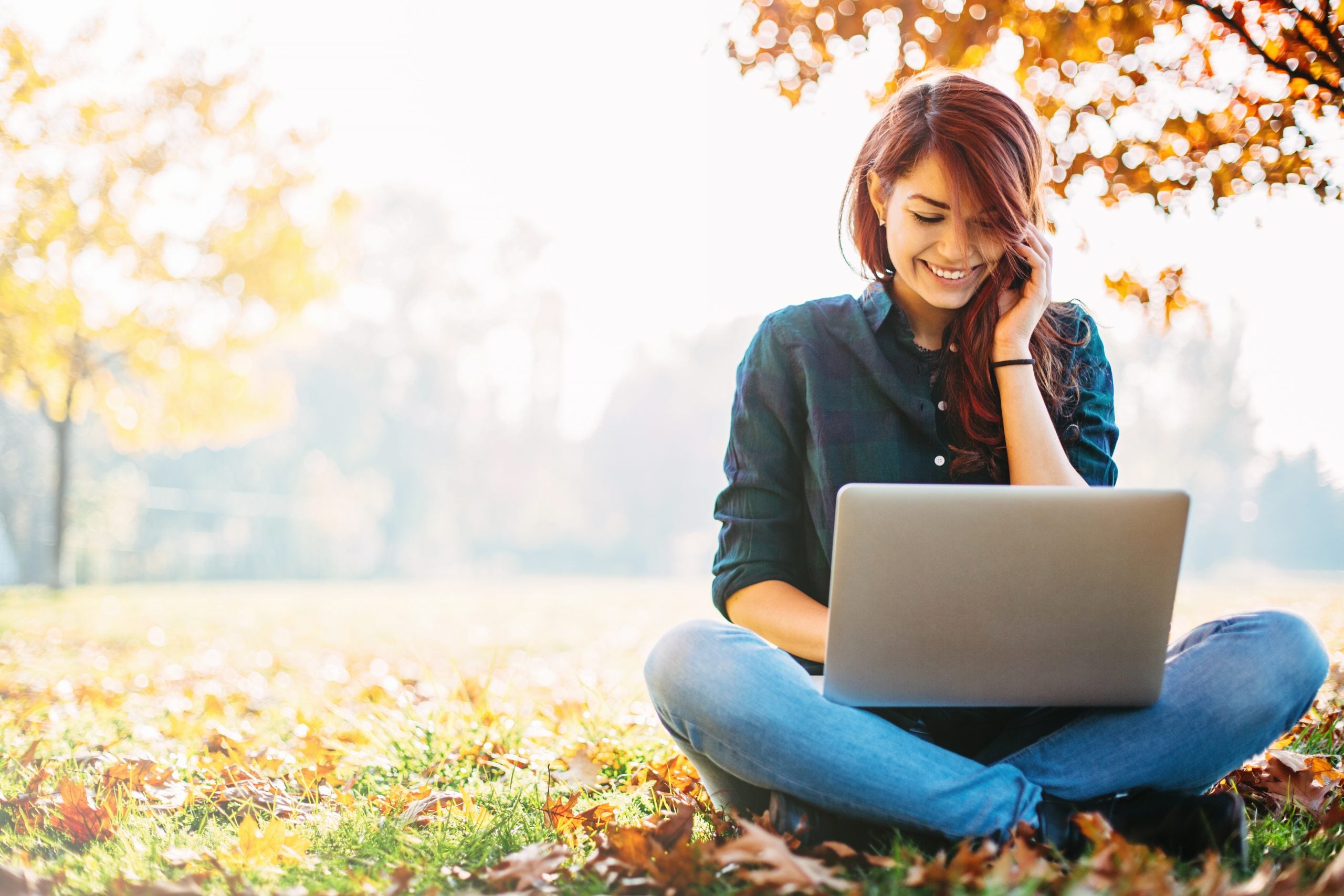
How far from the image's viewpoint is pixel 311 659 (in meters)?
4.85

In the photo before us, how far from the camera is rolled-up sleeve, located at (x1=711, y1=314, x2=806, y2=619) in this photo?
75.0 inches

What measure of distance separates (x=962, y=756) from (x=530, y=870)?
0.68m

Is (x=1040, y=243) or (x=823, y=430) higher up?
(x=1040, y=243)

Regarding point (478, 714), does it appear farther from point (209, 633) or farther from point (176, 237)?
point (176, 237)

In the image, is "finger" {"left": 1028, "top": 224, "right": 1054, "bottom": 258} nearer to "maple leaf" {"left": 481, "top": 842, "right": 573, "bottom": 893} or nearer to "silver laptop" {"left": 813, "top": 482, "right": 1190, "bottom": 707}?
"silver laptop" {"left": 813, "top": 482, "right": 1190, "bottom": 707}

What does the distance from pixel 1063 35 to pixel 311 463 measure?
24.4m

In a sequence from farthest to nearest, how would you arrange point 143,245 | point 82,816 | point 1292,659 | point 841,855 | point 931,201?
point 143,245, point 931,201, point 82,816, point 1292,659, point 841,855

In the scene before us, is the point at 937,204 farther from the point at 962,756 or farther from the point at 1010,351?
the point at 962,756

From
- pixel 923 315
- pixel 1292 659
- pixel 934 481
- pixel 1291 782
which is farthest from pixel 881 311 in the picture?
pixel 1291 782

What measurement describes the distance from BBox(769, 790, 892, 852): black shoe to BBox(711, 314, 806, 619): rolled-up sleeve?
0.46 m

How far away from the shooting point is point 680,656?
1.62m

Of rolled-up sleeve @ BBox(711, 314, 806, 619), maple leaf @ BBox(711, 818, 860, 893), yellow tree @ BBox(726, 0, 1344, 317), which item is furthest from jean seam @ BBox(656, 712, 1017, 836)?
yellow tree @ BBox(726, 0, 1344, 317)

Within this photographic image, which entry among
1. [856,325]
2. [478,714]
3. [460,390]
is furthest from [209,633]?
[460,390]

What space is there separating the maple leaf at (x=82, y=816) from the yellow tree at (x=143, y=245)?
7.42 m
